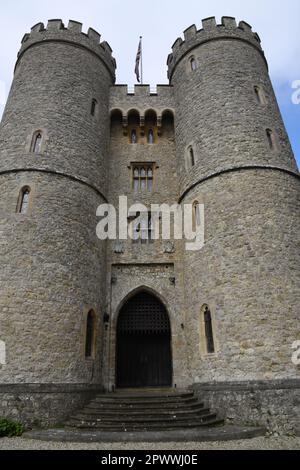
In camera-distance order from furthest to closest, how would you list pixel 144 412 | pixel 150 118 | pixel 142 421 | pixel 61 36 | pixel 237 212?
1. pixel 150 118
2. pixel 61 36
3. pixel 237 212
4. pixel 144 412
5. pixel 142 421

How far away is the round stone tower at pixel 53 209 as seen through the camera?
9156 millimetres

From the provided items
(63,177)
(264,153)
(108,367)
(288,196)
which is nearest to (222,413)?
(108,367)

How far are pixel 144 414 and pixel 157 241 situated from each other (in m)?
6.27

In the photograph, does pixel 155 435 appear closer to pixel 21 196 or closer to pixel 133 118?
pixel 21 196

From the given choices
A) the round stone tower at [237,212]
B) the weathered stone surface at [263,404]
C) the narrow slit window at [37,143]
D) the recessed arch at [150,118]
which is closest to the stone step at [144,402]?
the round stone tower at [237,212]

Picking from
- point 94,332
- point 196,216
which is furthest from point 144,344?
point 196,216

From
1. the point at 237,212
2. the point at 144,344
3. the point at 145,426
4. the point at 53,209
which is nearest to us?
the point at 145,426

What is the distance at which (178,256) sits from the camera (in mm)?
12547

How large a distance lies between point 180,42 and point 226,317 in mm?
12799

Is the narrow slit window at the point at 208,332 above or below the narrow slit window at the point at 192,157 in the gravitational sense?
below

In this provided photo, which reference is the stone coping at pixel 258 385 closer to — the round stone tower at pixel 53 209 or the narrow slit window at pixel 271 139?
the round stone tower at pixel 53 209

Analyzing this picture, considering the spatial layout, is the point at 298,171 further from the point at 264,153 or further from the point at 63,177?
the point at 63,177

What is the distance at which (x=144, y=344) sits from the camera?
40.3ft

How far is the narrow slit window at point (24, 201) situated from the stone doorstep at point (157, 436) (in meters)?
6.33
